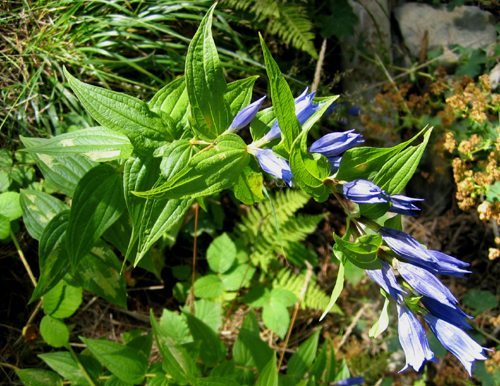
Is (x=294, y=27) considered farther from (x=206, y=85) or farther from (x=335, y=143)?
(x=335, y=143)

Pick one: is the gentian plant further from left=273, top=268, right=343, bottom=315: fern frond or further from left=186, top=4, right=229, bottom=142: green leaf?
left=273, top=268, right=343, bottom=315: fern frond

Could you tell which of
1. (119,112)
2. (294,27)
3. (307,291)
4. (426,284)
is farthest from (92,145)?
(307,291)

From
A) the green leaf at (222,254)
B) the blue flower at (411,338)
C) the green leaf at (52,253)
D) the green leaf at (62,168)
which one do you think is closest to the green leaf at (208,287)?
the green leaf at (222,254)

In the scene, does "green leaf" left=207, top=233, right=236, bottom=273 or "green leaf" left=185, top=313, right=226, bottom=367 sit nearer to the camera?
"green leaf" left=185, top=313, right=226, bottom=367

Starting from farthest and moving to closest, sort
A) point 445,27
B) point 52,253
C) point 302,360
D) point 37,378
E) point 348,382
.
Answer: point 445,27 < point 348,382 < point 302,360 < point 37,378 < point 52,253

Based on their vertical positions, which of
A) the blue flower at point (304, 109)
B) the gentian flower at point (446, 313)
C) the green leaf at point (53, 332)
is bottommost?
the green leaf at point (53, 332)

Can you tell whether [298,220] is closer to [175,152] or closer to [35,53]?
[175,152]

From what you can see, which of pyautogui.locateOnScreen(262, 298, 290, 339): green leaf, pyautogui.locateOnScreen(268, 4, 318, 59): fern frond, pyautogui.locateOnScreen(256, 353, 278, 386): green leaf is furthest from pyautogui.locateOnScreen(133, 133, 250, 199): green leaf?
pyautogui.locateOnScreen(268, 4, 318, 59): fern frond

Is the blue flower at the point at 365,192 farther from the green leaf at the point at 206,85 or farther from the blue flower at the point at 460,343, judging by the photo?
the green leaf at the point at 206,85
